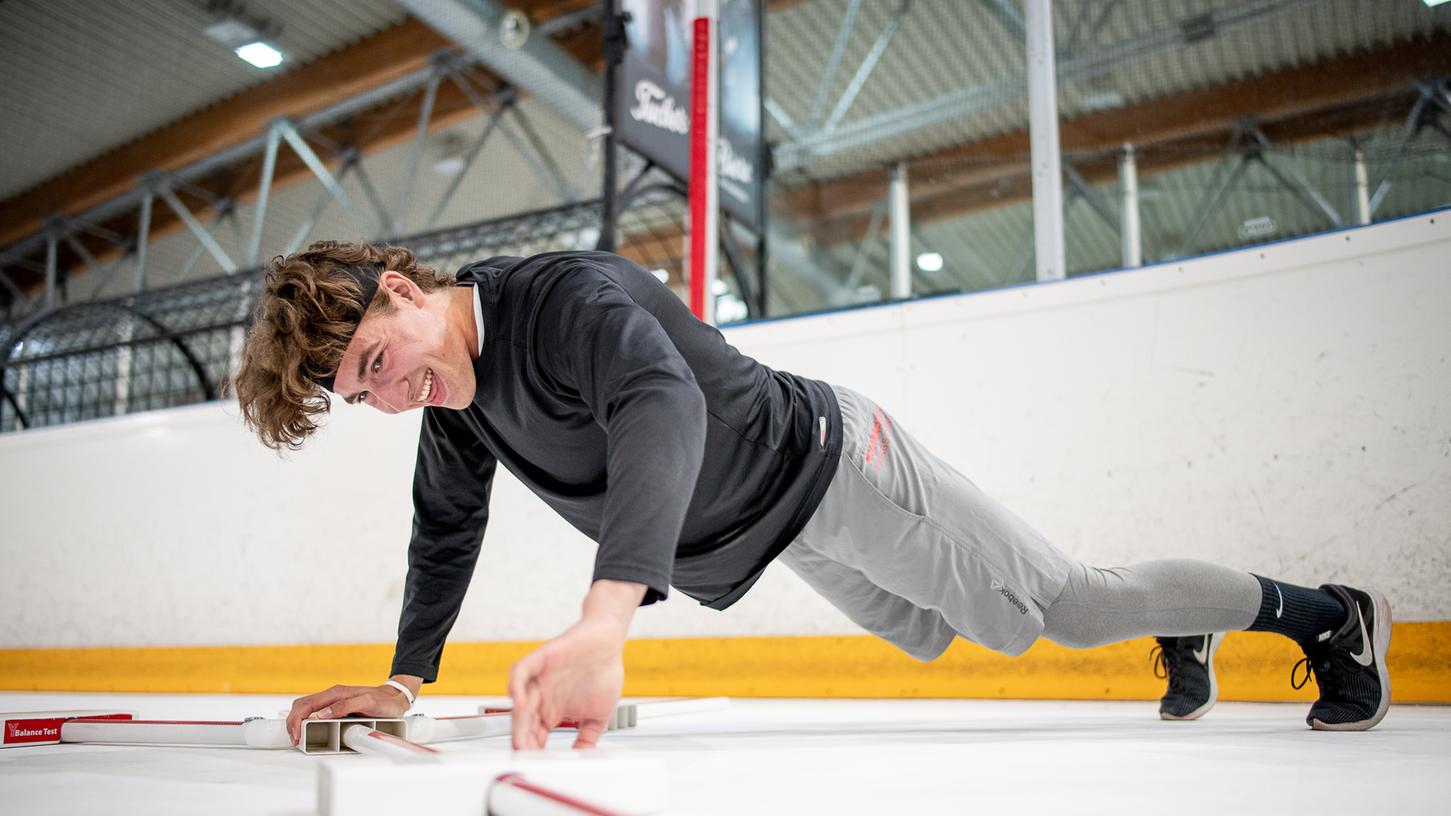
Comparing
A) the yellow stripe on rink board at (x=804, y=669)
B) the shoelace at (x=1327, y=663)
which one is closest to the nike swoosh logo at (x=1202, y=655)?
the shoelace at (x=1327, y=663)

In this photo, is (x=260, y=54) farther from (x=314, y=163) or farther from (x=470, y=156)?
(x=470, y=156)

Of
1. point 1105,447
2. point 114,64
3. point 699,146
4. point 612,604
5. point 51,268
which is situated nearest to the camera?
point 612,604

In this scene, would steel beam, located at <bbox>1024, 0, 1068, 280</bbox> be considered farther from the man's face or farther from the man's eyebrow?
the man's eyebrow

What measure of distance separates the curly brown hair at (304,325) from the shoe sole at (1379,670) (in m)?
1.59

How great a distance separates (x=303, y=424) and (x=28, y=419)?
4740 mm

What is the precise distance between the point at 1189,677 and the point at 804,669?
121 centimetres

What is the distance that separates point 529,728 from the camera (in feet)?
2.73

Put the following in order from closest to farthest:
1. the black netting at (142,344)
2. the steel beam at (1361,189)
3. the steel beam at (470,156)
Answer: the steel beam at (1361,189) < the black netting at (142,344) < the steel beam at (470,156)

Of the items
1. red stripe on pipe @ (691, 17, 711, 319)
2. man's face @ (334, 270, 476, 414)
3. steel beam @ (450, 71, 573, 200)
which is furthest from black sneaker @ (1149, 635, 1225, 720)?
steel beam @ (450, 71, 573, 200)

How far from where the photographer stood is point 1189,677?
1997 mm

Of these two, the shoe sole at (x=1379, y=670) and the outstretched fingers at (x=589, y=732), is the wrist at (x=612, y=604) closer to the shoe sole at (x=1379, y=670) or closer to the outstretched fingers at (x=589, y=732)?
the outstretched fingers at (x=589, y=732)

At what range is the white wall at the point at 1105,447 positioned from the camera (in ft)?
7.90

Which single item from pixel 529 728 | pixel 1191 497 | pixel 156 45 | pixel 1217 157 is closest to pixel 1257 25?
pixel 1217 157

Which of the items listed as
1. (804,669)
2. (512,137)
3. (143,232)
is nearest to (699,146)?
(804,669)
